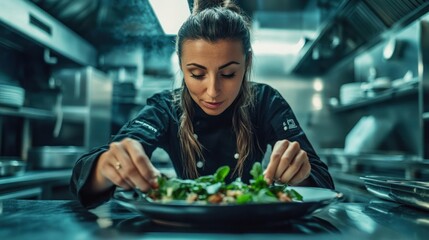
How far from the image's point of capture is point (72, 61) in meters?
2.73

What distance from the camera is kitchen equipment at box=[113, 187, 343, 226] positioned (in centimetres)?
56

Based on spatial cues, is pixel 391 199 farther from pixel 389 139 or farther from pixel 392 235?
pixel 389 139

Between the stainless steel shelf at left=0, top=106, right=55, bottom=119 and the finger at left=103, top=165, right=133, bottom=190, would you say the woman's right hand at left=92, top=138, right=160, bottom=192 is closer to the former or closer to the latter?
the finger at left=103, top=165, right=133, bottom=190

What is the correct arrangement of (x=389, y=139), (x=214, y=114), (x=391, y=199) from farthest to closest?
(x=389, y=139), (x=214, y=114), (x=391, y=199)

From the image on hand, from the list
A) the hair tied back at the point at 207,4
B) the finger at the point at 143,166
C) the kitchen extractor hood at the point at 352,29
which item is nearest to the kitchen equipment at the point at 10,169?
the hair tied back at the point at 207,4

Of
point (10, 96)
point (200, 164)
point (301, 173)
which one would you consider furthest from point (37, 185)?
point (301, 173)

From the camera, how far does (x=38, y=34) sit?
86.7 inches

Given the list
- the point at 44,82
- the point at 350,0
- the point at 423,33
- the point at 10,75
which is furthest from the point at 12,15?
the point at 423,33

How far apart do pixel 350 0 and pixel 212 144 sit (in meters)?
1.09

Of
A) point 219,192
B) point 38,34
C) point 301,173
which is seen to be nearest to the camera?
point 219,192

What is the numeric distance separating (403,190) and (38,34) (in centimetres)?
202

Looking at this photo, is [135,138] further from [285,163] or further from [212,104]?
[285,163]

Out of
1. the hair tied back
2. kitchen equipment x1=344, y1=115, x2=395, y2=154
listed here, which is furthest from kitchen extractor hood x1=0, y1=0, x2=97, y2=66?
kitchen equipment x1=344, y1=115, x2=395, y2=154

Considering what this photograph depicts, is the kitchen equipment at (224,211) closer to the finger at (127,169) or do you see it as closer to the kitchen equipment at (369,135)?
the finger at (127,169)
